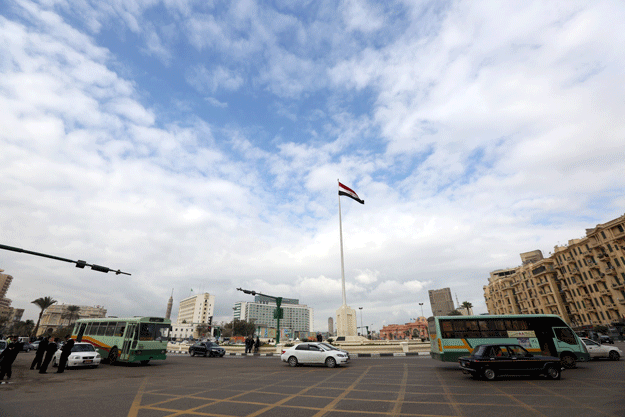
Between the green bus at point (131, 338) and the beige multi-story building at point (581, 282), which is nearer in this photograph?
the green bus at point (131, 338)

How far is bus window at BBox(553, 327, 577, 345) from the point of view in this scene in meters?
14.7

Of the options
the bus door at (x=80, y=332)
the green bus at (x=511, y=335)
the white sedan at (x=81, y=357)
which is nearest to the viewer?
the green bus at (x=511, y=335)

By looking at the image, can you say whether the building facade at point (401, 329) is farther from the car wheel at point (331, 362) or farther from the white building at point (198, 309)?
the car wheel at point (331, 362)

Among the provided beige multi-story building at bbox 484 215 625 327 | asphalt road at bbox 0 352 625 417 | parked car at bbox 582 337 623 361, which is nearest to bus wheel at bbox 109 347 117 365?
asphalt road at bbox 0 352 625 417

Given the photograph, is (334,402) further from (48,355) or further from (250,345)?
(250,345)

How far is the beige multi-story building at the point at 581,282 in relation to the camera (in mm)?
46594

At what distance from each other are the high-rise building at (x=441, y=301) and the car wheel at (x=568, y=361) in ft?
540

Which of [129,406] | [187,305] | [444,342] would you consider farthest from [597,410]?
[187,305]

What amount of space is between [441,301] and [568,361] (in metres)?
173

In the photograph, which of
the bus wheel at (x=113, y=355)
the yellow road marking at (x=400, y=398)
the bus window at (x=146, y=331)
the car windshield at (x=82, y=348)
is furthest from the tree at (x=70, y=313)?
the yellow road marking at (x=400, y=398)

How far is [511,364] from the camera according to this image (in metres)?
11.6

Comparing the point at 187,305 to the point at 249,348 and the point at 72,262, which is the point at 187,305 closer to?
the point at 249,348

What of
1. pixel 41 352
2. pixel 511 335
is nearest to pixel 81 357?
pixel 41 352

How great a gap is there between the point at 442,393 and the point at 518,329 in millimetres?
9167
